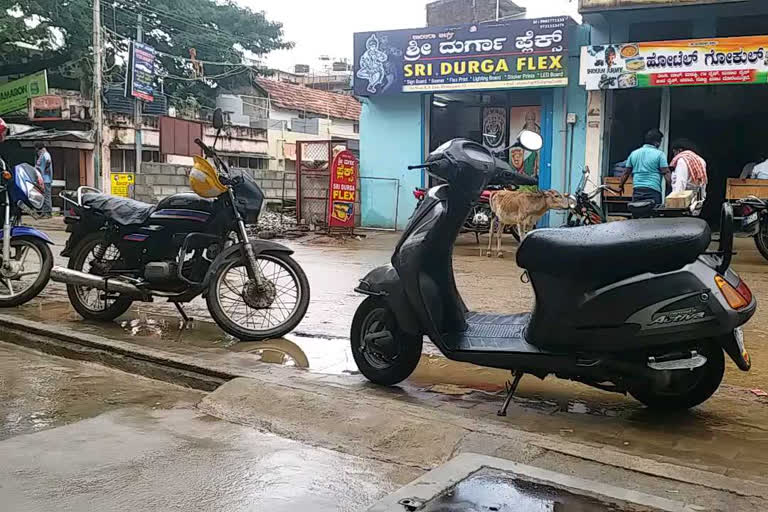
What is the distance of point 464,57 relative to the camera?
14617 millimetres

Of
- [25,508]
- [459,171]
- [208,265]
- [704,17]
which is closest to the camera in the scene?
[25,508]

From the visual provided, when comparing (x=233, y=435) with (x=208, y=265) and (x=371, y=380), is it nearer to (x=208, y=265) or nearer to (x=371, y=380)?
(x=371, y=380)

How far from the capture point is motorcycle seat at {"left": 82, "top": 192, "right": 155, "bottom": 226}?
228 inches

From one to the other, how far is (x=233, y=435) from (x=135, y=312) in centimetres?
355

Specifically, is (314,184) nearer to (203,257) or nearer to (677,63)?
(677,63)

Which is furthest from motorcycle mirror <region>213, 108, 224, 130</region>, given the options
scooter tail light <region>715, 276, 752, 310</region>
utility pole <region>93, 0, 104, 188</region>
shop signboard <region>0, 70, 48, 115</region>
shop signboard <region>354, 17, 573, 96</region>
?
shop signboard <region>0, 70, 48, 115</region>

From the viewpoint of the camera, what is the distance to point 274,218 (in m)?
17.6

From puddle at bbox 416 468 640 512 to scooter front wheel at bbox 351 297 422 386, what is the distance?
1578mm

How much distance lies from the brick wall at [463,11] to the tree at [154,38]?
10405 millimetres

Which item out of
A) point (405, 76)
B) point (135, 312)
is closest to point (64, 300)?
point (135, 312)

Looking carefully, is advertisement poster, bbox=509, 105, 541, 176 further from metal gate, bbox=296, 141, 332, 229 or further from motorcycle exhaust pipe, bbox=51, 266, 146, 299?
motorcycle exhaust pipe, bbox=51, 266, 146, 299

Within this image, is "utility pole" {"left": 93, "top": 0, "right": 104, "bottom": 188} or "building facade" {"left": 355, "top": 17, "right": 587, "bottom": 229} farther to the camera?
"utility pole" {"left": 93, "top": 0, "right": 104, "bottom": 188}

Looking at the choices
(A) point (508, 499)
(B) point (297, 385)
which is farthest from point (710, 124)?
(A) point (508, 499)

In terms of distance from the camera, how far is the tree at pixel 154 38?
2645 cm
